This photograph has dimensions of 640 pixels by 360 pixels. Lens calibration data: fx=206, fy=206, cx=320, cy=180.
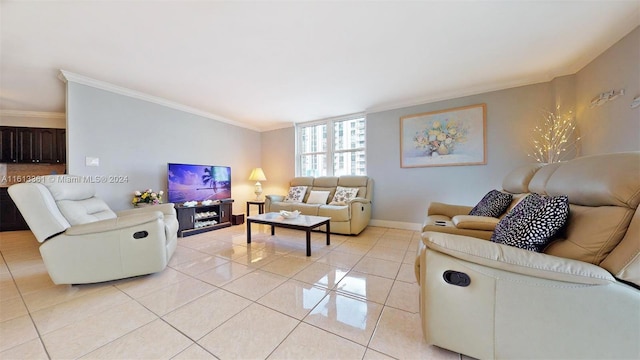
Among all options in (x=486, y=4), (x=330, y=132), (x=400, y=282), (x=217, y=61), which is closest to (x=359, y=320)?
(x=400, y=282)

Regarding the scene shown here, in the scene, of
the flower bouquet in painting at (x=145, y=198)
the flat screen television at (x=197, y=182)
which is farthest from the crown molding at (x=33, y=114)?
the flat screen television at (x=197, y=182)

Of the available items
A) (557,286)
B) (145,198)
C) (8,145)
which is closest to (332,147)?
(145,198)

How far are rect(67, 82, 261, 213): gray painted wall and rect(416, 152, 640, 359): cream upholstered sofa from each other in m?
4.06

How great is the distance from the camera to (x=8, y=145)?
3.84 m

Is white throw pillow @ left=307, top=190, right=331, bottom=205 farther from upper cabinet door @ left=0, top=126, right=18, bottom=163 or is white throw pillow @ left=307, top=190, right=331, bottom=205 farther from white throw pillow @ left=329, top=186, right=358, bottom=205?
upper cabinet door @ left=0, top=126, right=18, bottom=163

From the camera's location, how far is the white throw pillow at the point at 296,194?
428 cm

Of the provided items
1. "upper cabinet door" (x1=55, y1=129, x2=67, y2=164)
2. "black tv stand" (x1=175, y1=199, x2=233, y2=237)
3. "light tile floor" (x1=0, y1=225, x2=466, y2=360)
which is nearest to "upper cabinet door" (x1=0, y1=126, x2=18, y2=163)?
"upper cabinet door" (x1=55, y1=129, x2=67, y2=164)

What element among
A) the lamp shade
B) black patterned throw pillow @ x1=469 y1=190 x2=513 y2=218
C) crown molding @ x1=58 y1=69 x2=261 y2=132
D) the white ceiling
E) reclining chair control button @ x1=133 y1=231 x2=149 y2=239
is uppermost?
the white ceiling

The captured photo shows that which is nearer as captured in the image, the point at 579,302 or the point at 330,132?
the point at 579,302

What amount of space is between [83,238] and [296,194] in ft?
9.97

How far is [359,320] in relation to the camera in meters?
1.33

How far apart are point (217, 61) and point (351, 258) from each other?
2727 millimetres

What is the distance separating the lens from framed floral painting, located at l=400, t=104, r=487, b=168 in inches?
123

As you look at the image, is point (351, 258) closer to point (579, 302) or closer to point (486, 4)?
point (579, 302)
